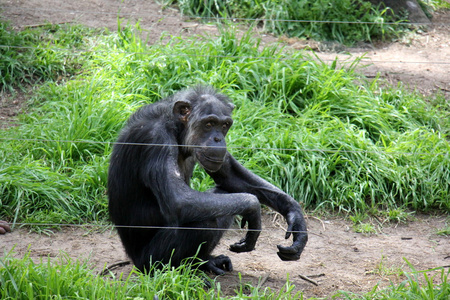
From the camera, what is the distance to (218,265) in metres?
5.31

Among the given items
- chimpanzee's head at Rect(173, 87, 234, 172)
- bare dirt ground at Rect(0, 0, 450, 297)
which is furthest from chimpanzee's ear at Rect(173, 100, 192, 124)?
bare dirt ground at Rect(0, 0, 450, 297)

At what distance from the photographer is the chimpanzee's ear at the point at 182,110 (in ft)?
16.4

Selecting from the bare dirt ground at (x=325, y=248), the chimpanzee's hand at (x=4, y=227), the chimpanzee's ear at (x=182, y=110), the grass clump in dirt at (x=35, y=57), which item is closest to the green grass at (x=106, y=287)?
the bare dirt ground at (x=325, y=248)

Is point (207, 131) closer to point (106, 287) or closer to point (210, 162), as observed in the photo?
point (210, 162)

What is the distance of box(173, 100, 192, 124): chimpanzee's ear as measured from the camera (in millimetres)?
5012

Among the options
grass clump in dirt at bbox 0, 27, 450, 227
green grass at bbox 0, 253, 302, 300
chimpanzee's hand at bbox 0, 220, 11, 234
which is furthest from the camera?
grass clump in dirt at bbox 0, 27, 450, 227

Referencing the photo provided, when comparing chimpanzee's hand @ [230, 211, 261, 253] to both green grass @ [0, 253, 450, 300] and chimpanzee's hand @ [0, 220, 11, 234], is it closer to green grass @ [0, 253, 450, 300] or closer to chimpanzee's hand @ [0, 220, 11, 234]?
green grass @ [0, 253, 450, 300]

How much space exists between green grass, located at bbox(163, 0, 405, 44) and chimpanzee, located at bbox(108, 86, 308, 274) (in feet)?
15.3

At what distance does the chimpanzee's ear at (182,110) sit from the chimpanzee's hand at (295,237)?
1.19m

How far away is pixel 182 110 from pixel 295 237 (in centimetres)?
138

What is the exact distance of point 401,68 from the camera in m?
9.14

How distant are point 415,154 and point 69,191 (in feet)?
12.6

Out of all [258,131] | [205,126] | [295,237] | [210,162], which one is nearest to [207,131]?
[205,126]

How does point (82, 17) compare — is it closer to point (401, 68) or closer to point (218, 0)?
point (218, 0)
